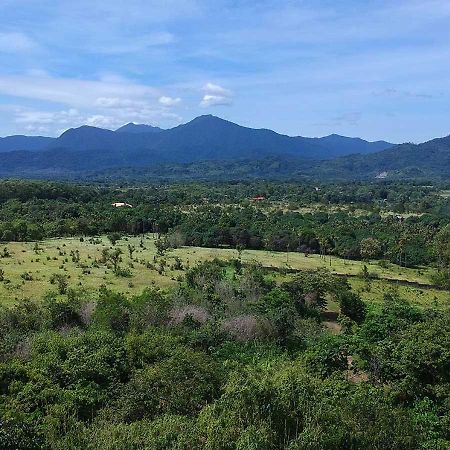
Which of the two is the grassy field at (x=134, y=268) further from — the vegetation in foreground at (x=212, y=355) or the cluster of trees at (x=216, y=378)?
the cluster of trees at (x=216, y=378)

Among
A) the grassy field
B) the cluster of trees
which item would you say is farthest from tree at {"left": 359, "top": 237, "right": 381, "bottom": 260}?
the cluster of trees

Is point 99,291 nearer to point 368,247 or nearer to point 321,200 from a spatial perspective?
point 368,247

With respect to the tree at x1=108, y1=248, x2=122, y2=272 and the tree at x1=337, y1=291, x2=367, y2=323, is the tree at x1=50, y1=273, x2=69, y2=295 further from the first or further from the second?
the tree at x1=337, y1=291, x2=367, y2=323

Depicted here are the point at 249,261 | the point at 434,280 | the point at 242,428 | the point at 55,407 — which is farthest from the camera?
the point at 249,261

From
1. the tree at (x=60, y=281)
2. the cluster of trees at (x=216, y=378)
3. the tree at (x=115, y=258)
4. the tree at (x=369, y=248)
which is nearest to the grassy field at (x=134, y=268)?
the tree at (x=60, y=281)

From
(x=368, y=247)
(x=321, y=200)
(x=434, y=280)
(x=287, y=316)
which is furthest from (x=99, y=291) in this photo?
(x=321, y=200)
